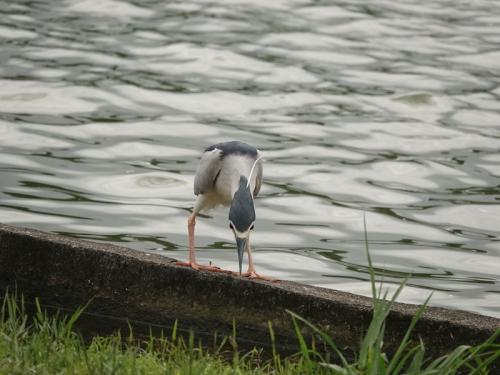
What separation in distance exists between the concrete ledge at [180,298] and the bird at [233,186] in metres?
0.27

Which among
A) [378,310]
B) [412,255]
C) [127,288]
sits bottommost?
[412,255]

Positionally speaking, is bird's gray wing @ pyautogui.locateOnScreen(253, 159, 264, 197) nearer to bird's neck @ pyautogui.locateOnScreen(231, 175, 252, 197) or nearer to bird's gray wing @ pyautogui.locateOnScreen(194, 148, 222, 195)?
bird's gray wing @ pyautogui.locateOnScreen(194, 148, 222, 195)

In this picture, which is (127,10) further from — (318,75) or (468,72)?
(468,72)

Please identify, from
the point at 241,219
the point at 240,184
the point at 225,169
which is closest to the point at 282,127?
the point at 225,169

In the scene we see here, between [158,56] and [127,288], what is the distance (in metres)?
9.24

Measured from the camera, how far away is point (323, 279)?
8.93 metres

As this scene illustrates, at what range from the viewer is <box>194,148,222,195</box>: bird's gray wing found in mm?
7527

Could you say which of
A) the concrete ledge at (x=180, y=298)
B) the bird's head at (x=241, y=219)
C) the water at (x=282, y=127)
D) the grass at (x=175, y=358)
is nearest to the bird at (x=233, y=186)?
the bird's head at (x=241, y=219)

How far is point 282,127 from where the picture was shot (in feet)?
42.9

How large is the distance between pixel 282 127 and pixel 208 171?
5.52 metres

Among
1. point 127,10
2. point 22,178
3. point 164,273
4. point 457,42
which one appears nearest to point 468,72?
point 457,42

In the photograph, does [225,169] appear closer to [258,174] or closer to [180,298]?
[258,174]

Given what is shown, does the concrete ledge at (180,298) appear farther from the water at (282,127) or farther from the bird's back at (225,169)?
the water at (282,127)

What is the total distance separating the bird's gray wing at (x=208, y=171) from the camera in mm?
7527
